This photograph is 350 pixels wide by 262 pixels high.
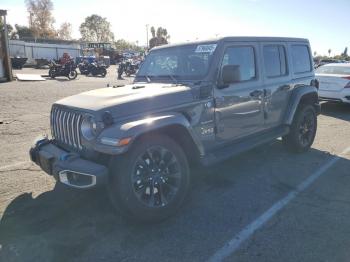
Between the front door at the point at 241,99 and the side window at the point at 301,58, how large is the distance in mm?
1294

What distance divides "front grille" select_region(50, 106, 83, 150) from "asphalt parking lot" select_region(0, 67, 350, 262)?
82 centimetres

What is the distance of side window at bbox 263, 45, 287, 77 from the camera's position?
17.1 feet

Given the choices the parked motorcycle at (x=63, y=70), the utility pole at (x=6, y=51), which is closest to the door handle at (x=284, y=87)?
the utility pole at (x=6, y=51)

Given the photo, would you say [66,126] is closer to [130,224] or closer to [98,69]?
[130,224]

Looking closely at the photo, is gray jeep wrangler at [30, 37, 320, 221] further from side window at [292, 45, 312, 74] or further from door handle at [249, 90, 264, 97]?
side window at [292, 45, 312, 74]

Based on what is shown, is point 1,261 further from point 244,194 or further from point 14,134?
point 14,134

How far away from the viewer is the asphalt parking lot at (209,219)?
3096 mm

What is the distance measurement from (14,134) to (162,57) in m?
4.17

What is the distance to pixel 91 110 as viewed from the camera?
3420 mm

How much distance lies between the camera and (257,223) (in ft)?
11.8

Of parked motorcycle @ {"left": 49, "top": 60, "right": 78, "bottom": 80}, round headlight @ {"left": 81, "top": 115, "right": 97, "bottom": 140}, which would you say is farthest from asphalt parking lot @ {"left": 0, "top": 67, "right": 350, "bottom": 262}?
parked motorcycle @ {"left": 49, "top": 60, "right": 78, "bottom": 80}

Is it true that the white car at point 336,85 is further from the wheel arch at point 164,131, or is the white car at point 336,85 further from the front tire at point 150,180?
the front tire at point 150,180

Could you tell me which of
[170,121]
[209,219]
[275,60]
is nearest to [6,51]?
[275,60]

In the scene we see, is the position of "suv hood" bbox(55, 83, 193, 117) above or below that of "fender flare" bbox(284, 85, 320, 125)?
above
